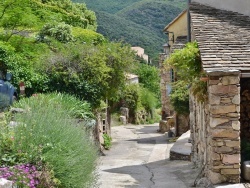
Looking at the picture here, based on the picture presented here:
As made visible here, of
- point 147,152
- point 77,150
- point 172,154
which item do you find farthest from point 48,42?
point 77,150

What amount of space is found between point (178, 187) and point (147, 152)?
984 cm

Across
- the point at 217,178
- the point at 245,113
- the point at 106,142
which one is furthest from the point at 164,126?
the point at 217,178

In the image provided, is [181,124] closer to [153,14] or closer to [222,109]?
[222,109]

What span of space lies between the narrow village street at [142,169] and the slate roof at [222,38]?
3161 mm

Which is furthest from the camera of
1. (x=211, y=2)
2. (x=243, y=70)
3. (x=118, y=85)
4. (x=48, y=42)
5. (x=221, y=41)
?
(x=48, y=42)

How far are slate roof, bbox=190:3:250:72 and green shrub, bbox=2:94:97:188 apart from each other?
3041 mm

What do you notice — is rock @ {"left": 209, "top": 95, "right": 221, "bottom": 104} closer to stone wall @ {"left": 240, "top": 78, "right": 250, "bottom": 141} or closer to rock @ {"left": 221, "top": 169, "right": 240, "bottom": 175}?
rock @ {"left": 221, "top": 169, "right": 240, "bottom": 175}

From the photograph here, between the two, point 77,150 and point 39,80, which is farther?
point 39,80

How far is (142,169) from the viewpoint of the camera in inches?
584

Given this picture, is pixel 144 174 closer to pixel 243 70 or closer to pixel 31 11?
pixel 243 70

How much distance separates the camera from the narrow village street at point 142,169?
38.6 ft

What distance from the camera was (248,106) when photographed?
11312mm

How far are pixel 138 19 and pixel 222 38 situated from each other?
85491 mm

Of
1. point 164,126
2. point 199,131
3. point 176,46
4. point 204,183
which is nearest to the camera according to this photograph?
point 204,183
